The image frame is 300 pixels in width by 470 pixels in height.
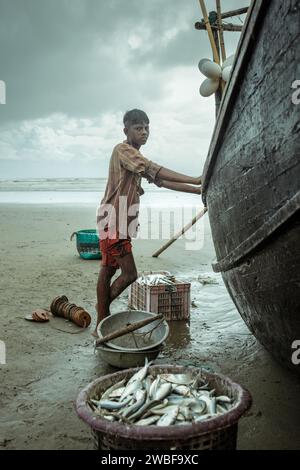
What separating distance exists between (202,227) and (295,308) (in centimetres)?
1222

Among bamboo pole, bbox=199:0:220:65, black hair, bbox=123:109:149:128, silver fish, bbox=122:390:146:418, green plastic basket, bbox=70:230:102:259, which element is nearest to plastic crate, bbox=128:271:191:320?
black hair, bbox=123:109:149:128

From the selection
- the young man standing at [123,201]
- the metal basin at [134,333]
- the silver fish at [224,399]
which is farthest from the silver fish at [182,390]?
the young man standing at [123,201]

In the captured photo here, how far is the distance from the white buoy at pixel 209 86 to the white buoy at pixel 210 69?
0.26 ft

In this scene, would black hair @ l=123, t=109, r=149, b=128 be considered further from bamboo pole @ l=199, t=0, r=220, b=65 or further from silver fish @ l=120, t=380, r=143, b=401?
silver fish @ l=120, t=380, r=143, b=401

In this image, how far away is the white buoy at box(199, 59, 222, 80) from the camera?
15.7 ft

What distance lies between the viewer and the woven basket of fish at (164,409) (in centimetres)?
203

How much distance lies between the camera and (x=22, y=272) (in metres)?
7.62

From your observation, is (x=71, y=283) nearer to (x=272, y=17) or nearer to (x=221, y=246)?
(x=221, y=246)

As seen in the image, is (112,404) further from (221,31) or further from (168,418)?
(221,31)

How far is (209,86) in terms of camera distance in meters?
5.00

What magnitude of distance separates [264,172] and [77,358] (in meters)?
2.66

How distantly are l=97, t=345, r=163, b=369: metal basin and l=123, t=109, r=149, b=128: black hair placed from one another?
2.25 metres
